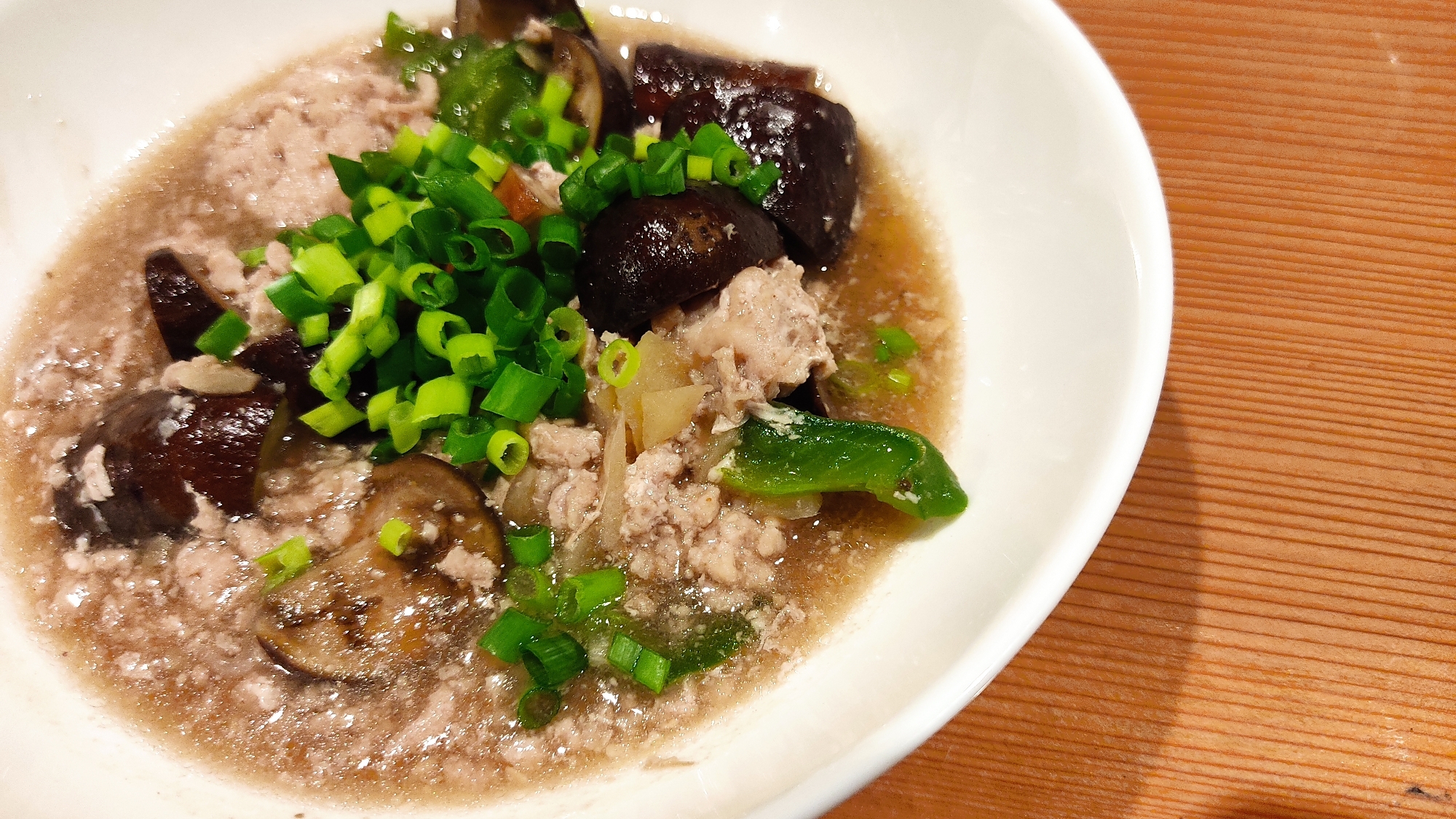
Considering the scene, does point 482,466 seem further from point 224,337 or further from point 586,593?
point 224,337

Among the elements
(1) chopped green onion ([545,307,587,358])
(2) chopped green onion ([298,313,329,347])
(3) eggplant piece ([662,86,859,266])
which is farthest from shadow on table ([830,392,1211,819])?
(2) chopped green onion ([298,313,329,347])

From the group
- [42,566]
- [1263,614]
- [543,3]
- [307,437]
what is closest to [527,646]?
[307,437]

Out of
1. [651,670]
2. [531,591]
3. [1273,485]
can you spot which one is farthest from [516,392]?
[1273,485]

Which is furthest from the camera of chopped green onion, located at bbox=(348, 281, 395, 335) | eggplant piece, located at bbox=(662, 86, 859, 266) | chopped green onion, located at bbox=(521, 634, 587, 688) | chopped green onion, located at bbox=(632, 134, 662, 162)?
chopped green onion, located at bbox=(632, 134, 662, 162)

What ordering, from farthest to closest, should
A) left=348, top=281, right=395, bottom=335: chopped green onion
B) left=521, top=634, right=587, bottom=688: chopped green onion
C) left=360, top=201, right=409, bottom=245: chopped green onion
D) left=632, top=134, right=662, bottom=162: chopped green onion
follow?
left=632, top=134, right=662, bottom=162: chopped green onion → left=360, top=201, right=409, bottom=245: chopped green onion → left=348, top=281, right=395, bottom=335: chopped green onion → left=521, top=634, right=587, bottom=688: chopped green onion

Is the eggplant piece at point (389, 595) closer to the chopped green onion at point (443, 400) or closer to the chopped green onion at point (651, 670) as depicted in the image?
the chopped green onion at point (443, 400)

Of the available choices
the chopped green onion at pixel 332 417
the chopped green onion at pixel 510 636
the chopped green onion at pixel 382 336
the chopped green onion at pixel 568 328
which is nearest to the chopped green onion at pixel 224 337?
the chopped green onion at pixel 332 417

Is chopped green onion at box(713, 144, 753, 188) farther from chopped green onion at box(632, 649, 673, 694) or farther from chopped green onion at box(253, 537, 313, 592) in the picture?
chopped green onion at box(253, 537, 313, 592)
